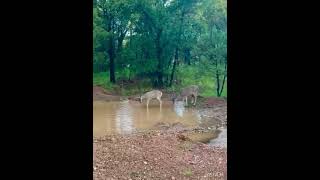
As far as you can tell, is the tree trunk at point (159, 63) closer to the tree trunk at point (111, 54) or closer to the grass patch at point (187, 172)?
the tree trunk at point (111, 54)

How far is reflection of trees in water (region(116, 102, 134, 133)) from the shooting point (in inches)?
281

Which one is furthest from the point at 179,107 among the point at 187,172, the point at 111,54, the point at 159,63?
the point at 187,172

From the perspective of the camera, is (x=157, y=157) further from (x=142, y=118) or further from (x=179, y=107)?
(x=179, y=107)

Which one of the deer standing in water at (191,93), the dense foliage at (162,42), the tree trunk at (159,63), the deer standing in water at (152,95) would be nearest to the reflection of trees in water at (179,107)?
the deer standing in water at (191,93)

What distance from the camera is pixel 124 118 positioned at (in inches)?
296

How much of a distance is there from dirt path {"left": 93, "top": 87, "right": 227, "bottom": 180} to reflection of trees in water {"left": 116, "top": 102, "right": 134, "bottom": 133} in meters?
0.19

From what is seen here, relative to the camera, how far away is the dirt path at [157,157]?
19.2ft

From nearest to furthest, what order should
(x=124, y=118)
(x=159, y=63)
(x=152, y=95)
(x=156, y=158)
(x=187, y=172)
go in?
(x=187, y=172) < (x=156, y=158) < (x=124, y=118) < (x=152, y=95) < (x=159, y=63)

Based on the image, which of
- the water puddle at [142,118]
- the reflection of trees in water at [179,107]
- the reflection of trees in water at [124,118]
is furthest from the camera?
the reflection of trees in water at [179,107]

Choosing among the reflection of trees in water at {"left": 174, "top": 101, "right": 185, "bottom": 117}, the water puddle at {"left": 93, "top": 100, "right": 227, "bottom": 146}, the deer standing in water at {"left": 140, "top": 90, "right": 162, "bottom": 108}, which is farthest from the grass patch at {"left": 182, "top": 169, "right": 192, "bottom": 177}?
the deer standing in water at {"left": 140, "top": 90, "right": 162, "bottom": 108}

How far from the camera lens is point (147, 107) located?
316 inches

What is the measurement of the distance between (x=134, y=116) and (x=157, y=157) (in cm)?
152
